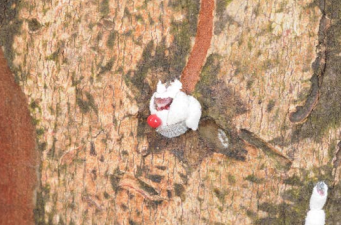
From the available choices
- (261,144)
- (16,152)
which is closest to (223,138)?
(261,144)

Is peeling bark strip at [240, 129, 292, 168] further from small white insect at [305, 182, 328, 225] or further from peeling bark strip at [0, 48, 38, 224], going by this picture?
peeling bark strip at [0, 48, 38, 224]

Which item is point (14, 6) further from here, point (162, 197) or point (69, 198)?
point (162, 197)

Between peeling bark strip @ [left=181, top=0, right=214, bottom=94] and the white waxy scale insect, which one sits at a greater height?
peeling bark strip @ [left=181, top=0, right=214, bottom=94]

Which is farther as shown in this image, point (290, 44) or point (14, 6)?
point (14, 6)

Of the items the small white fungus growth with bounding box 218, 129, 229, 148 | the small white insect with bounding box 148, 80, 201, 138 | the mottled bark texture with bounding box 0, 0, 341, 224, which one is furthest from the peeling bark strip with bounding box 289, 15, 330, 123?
the small white insect with bounding box 148, 80, 201, 138

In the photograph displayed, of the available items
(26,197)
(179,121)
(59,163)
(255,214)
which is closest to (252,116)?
(179,121)

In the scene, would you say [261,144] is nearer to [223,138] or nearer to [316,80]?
[223,138]

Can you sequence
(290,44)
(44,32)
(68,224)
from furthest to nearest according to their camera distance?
(68,224) → (44,32) → (290,44)

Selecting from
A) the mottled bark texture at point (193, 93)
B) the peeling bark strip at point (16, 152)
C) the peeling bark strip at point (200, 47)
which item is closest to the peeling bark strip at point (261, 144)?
the mottled bark texture at point (193, 93)
